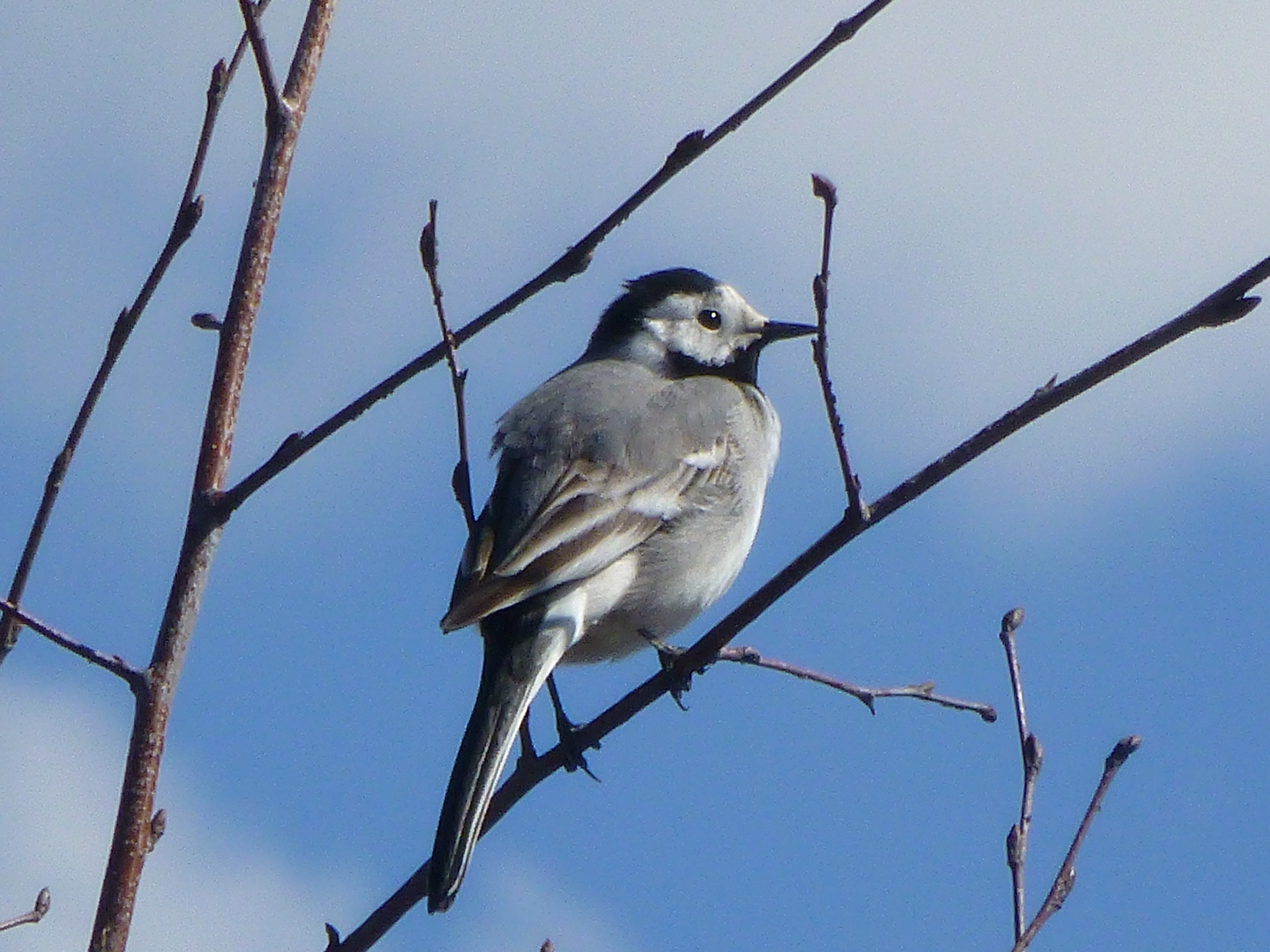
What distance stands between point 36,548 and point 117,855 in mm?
732

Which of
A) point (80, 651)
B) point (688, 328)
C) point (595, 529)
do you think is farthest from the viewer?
point (688, 328)

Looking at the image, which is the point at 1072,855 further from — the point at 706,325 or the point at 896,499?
the point at 706,325

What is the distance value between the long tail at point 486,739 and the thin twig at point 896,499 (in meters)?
0.11

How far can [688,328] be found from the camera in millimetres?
7133

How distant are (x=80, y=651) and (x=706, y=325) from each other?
15.4 feet

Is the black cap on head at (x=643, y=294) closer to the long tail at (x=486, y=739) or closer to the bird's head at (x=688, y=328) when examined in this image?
the bird's head at (x=688, y=328)

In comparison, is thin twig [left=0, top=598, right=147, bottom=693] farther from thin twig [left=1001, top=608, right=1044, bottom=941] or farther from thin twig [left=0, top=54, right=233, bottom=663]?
thin twig [left=1001, top=608, right=1044, bottom=941]

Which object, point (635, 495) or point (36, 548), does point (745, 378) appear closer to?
point (635, 495)

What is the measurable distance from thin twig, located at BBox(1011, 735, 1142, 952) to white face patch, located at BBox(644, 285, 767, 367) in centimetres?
362

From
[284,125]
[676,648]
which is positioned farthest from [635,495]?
[284,125]

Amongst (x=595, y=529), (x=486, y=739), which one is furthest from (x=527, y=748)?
(x=595, y=529)

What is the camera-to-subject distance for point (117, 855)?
2.57m

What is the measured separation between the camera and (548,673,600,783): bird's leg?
4.48 m

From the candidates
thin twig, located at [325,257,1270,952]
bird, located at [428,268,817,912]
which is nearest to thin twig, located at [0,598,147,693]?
thin twig, located at [325,257,1270,952]
